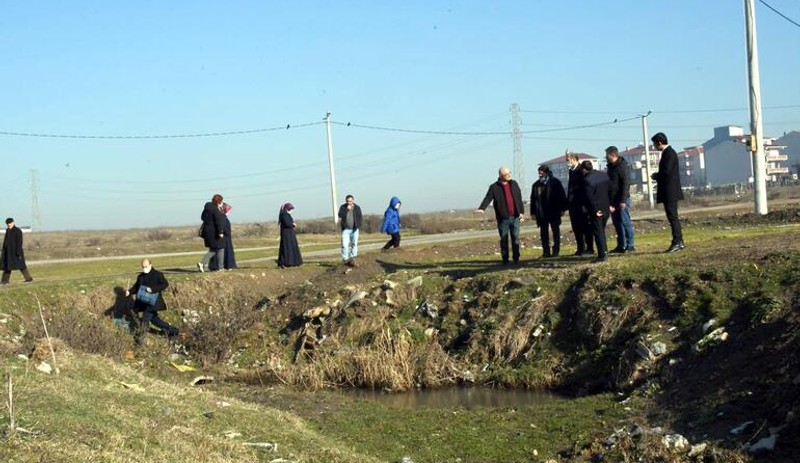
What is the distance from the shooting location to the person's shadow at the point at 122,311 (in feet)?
62.1

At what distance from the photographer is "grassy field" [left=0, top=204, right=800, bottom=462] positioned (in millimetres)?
9219

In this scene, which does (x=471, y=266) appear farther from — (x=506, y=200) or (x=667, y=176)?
(x=667, y=176)

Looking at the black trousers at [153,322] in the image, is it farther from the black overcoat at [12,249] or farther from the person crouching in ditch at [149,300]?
the black overcoat at [12,249]

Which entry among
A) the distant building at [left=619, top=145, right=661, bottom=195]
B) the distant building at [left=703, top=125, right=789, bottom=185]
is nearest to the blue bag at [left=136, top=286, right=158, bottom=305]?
the distant building at [left=619, top=145, right=661, bottom=195]

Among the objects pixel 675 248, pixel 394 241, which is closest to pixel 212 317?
pixel 394 241

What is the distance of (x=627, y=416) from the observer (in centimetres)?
1062

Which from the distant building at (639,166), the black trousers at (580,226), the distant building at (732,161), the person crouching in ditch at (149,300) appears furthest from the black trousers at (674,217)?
the distant building at (732,161)

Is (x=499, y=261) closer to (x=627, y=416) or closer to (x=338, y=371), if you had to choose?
(x=338, y=371)

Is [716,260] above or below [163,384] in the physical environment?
above

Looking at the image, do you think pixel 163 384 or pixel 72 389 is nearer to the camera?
pixel 72 389

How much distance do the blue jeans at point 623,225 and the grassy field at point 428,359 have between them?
500mm

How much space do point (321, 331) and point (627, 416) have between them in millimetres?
8053

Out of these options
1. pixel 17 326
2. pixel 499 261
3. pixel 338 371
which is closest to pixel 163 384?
pixel 338 371

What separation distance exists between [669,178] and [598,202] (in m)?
1.25
